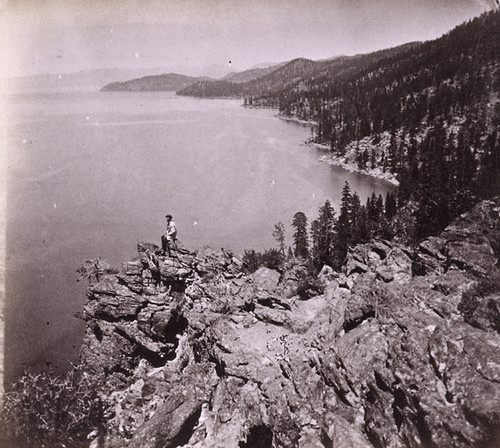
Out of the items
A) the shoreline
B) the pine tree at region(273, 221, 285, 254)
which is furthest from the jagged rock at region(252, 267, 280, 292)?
the shoreline

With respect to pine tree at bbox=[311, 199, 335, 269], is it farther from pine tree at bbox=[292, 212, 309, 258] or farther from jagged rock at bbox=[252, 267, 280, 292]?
jagged rock at bbox=[252, 267, 280, 292]

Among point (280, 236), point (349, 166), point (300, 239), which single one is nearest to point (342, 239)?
point (300, 239)

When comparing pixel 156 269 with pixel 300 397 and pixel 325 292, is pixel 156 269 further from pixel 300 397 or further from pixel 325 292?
pixel 300 397

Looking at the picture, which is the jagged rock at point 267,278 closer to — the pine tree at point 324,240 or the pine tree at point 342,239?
the pine tree at point 342,239

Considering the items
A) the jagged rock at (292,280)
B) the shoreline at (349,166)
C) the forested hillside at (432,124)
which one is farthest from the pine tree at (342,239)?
the shoreline at (349,166)

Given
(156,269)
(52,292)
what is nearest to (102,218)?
(52,292)

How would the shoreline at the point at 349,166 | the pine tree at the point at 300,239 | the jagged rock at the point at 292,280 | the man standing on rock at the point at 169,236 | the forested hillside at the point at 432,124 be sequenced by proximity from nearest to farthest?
the man standing on rock at the point at 169,236 → the jagged rock at the point at 292,280 → the pine tree at the point at 300,239 → the forested hillside at the point at 432,124 → the shoreline at the point at 349,166

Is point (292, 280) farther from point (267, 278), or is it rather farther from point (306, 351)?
point (306, 351)
